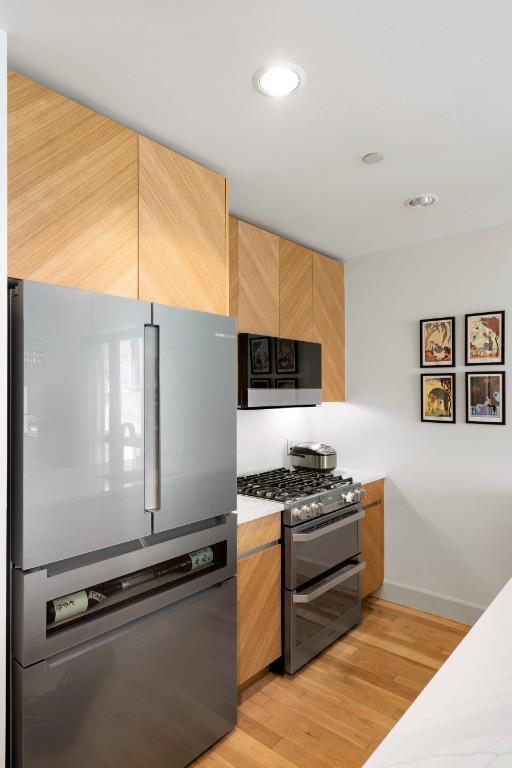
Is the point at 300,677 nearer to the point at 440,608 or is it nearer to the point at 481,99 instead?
the point at 440,608

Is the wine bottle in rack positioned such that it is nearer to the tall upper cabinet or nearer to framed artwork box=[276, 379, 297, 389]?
the tall upper cabinet

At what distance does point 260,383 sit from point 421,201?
1.33m

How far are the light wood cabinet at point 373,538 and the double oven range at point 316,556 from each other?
22 centimetres

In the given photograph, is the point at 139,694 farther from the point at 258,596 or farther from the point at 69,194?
the point at 69,194

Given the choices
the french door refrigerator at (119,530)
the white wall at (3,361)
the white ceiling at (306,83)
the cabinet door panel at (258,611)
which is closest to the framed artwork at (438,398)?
the white ceiling at (306,83)

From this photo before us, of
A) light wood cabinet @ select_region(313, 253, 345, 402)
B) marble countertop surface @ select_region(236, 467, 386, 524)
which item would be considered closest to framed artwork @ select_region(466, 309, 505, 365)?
light wood cabinet @ select_region(313, 253, 345, 402)

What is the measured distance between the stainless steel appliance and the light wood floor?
3.40ft

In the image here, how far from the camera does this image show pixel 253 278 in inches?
109

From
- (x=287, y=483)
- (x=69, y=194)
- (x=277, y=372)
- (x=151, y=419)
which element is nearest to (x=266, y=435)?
(x=287, y=483)

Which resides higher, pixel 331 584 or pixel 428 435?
pixel 428 435

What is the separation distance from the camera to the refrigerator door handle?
1.74 metres

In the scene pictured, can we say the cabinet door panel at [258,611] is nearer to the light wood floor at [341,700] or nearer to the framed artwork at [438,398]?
the light wood floor at [341,700]

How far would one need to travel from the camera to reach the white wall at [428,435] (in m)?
2.98

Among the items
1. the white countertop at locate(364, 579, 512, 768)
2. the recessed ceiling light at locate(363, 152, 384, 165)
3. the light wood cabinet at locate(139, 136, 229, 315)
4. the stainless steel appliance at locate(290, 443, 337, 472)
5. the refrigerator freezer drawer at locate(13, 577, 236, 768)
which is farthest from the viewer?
the stainless steel appliance at locate(290, 443, 337, 472)
